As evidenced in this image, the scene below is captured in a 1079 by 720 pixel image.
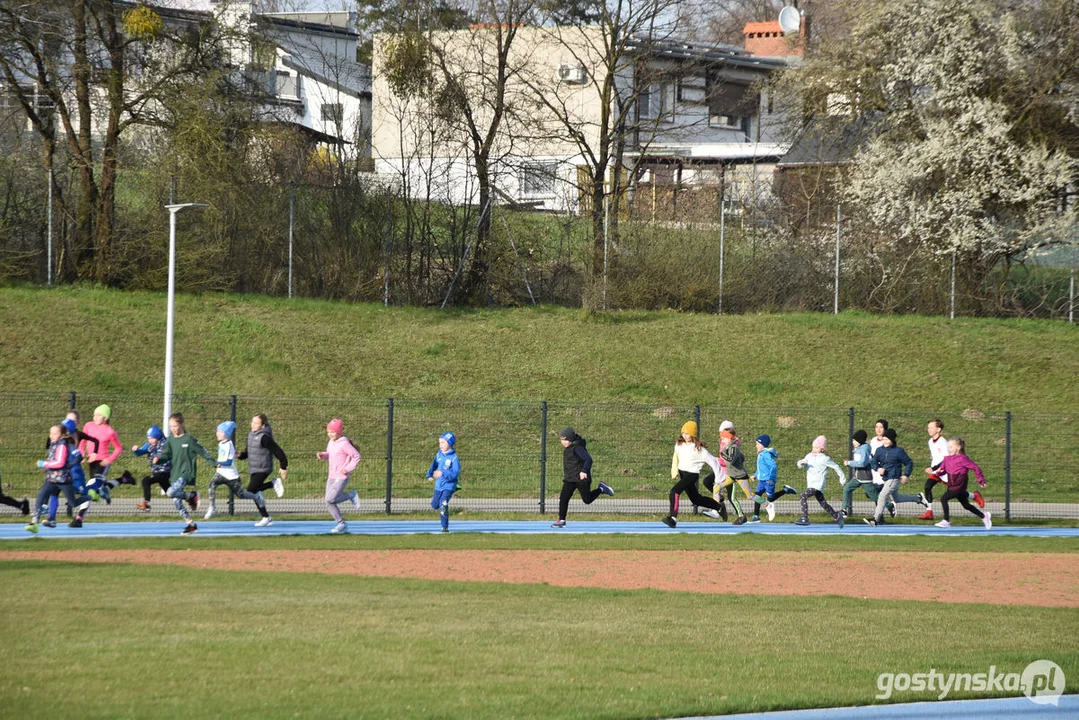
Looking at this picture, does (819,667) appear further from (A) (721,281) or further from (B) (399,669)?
(A) (721,281)

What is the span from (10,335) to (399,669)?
22357mm

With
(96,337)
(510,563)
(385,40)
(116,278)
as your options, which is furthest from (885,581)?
(385,40)

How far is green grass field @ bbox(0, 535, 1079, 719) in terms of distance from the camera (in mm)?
7820

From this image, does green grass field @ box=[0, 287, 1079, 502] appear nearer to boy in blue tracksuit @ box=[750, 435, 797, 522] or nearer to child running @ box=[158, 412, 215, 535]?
boy in blue tracksuit @ box=[750, 435, 797, 522]

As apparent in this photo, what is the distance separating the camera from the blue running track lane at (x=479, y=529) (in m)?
18.0

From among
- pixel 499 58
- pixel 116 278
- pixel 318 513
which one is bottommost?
pixel 318 513

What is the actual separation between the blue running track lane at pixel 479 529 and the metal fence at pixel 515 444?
1.48m

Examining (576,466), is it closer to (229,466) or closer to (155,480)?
(229,466)

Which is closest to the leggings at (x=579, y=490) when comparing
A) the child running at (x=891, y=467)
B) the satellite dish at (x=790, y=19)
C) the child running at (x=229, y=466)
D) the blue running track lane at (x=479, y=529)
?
the blue running track lane at (x=479, y=529)

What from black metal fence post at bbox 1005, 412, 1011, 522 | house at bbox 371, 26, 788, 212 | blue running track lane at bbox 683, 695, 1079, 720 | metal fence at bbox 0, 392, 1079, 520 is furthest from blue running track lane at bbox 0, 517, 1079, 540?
house at bbox 371, 26, 788, 212

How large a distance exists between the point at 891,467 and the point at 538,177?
2070 centimetres

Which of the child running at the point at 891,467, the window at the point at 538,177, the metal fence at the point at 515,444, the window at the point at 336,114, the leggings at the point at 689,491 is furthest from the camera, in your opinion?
the window at the point at 538,177

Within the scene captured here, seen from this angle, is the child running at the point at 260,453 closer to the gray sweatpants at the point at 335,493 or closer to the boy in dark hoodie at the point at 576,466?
the gray sweatpants at the point at 335,493

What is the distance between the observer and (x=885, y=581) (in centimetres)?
1469
